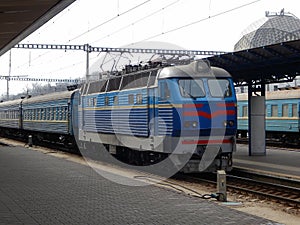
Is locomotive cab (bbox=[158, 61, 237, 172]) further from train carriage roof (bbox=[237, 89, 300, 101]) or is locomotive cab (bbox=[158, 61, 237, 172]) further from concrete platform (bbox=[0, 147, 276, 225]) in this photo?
train carriage roof (bbox=[237, 89, 300, 101])

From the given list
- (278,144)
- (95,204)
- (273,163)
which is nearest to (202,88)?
(273,163)

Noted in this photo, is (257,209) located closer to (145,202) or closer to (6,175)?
(145,202)

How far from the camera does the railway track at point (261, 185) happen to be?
12.0 m

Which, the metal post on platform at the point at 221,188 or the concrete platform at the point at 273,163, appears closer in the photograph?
the metal post on platform at the point at 221,188

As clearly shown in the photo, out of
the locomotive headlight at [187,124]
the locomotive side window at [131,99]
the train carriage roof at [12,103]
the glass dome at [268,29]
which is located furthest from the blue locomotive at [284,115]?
the glass dome at [268,29]

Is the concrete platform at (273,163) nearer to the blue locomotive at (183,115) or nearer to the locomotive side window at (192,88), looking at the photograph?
the blue locomotive at (183,115)

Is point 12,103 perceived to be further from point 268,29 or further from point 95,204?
point 268,29

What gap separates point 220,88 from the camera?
15.1m

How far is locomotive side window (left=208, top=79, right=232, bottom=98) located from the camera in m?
14.9

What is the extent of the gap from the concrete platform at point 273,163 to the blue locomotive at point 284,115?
5.34 m

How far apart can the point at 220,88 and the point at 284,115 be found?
13.6 m

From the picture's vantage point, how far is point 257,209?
35.2 ft

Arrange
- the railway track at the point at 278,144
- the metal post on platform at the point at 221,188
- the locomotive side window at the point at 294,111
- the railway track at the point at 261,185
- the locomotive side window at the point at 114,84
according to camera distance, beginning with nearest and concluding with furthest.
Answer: the metal post on platform at the point at 221,188 < the railway track at the point at 261,185 < the locomotive side window at the point at 114,84 < the locomotive side window at the point at 294,111 < the railway track at the point at 278,144

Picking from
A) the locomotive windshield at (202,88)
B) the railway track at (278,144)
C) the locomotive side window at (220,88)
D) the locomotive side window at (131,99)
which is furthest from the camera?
the railway track at (278,144)
